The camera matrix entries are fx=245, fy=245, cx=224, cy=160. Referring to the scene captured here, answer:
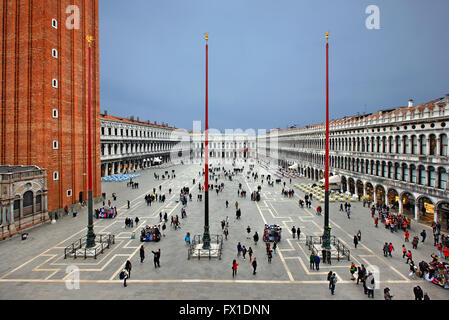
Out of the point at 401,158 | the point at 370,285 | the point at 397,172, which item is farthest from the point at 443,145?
the point at 370,285

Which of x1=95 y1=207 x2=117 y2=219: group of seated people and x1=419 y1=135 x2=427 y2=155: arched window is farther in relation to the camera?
x1=95 y1=207 x2=117 y2=219: group of seated people

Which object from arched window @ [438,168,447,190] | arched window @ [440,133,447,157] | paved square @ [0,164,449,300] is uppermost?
arched window @ [440,133,447,157]

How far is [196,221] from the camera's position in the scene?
2672 cm

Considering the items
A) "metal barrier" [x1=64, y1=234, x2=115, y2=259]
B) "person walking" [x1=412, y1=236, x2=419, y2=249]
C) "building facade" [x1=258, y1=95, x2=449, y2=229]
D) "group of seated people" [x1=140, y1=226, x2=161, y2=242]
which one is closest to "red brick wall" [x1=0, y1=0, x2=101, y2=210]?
"metal barrier" [x1=64, y1=234, x2=115, y2=259]

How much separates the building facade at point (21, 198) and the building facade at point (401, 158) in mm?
40570

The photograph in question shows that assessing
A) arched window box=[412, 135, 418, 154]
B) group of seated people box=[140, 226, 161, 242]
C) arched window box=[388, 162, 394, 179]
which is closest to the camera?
group of seated people box=[140, 226, 161, 242]

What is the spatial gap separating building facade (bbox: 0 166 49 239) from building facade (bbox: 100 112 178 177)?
3432cm

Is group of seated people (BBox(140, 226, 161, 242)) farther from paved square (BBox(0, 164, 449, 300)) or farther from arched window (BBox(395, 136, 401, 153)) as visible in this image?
arched window (BBox(395, 136, 401, 153))

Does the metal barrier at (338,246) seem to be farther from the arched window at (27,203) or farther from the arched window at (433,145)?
the arched window at (27,203)

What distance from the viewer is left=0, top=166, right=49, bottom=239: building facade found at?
21641 mm

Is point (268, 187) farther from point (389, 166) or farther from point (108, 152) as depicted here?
point (108, 152)

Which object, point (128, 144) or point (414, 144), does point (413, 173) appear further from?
point (128, 144)

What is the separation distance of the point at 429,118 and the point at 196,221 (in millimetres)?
27116
